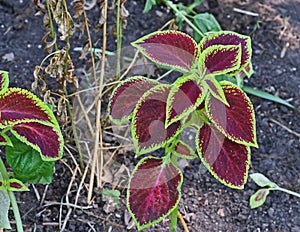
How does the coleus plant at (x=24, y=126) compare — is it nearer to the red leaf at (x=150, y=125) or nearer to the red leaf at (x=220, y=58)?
the red leaf at (x=150, y=125)

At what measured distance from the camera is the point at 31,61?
1.79m

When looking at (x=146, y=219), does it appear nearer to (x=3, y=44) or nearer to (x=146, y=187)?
(x=146, y=187)

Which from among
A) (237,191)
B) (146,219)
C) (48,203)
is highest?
(146,219)

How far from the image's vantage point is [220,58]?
1.08 m

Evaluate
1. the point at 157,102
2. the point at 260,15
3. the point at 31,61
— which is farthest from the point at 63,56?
the point at 260,15

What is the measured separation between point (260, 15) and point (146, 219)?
1.13m

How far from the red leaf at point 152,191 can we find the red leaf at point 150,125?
0.28 ft

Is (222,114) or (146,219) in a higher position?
(222,114)

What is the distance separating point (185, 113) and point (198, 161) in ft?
2.08

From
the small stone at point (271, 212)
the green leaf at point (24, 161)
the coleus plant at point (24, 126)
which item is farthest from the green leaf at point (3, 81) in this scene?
the small stone at point (271, 212)

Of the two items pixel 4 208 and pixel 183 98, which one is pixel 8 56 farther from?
pixel 183 98

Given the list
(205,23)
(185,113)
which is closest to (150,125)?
(185,113)

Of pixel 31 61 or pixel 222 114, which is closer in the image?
pixel 222 114

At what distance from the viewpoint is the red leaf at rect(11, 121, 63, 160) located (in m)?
1.12
